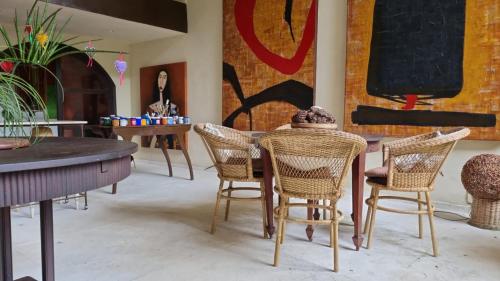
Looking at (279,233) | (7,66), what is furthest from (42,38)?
(279,233)

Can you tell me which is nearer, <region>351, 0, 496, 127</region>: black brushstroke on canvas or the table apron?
the table apron

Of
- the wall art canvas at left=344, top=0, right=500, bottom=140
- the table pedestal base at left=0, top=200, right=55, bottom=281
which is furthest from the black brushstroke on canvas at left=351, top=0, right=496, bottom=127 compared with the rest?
the table pedestal base at left=0, top=200, right=55, bottom=281

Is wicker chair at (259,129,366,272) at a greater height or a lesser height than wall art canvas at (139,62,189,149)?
lesser

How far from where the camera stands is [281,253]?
2.40 meters

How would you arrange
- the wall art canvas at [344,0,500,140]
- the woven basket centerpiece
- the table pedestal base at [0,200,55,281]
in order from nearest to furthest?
the table pedestal base at [0,200,55,281] → the woven basket centerpiece → the wall art canvas at [344,0,500,140]

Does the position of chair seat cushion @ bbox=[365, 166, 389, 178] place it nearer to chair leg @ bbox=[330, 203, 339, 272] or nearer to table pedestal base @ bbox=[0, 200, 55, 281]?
chair leg @ bbox=[330, 203, 339, 272]

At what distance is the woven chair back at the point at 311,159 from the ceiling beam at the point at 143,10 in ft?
12.1

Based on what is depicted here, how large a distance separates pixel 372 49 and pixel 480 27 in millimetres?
1025

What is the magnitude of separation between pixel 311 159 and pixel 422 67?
2343 mm

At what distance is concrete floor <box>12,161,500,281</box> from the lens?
2111mm

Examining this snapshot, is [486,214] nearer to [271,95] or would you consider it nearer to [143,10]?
[271,95]

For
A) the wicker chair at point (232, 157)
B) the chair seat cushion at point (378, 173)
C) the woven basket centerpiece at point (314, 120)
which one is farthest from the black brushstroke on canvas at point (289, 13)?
the chair seat cushion at point (378, 173)

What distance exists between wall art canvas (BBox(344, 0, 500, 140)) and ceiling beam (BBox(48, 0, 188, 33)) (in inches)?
116

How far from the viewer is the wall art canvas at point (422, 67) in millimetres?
3408
